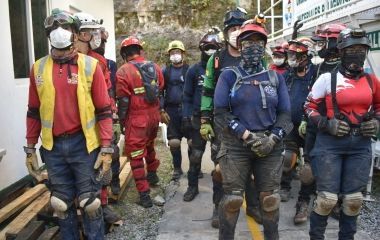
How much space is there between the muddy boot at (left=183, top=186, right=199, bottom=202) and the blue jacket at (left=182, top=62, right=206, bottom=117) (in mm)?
1069

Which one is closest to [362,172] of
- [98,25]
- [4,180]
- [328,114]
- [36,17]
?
[328,114]

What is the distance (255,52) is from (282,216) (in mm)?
2315

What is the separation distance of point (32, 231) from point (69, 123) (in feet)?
4.15

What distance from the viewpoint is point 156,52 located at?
1588cm

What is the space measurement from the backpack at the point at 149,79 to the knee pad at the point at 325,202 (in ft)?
8.61

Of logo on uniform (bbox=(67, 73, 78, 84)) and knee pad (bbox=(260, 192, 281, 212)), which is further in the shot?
knee pad (bbox=(260, 192, 281, 212))

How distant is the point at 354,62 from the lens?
142 inches

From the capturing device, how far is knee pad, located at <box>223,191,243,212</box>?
11.7 ft

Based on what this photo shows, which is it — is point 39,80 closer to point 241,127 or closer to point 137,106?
point 241,127

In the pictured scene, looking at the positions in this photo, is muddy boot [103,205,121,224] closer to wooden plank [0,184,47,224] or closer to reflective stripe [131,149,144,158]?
reflective stripe [131,149,144,158]

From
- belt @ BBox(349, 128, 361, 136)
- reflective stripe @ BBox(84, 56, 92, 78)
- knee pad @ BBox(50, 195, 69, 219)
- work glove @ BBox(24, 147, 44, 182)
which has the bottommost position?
knee pad @ BBox(50, 195, 69, 219)

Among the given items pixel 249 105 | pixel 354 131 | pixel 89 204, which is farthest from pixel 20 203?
pixel 354 131

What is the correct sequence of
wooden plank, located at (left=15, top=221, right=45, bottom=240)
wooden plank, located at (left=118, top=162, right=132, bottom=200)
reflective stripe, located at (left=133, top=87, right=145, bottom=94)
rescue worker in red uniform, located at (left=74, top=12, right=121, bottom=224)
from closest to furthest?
wooden plank, located at (left=15, top=221, right=45, bottom=240), rescue worker in red uniform, located at (left=74, top=12, right=121, bottom=224), reflective stripe, located at (left=133, top=87, right=145, bottom=94), wooden plank, located at (left=118, top=162, right=132, bottom=200)

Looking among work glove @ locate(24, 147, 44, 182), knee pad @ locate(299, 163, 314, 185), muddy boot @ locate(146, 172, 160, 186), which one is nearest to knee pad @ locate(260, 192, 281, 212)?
knee pad @ locate(299, 163, 314, 185)
